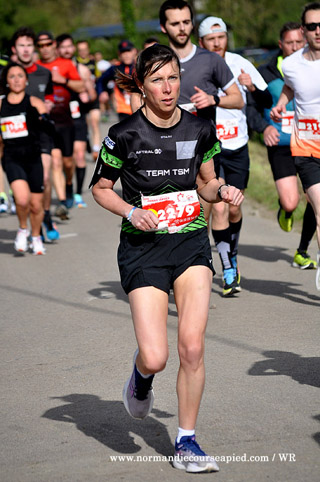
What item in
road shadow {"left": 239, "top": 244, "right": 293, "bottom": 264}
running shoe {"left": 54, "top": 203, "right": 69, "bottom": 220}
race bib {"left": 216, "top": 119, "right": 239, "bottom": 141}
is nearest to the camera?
race bib {"left": 216, "top": 119, "right": 239, "bottom": 141}

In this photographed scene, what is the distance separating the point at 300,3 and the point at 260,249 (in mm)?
35958

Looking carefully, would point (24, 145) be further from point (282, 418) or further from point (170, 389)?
point (282, 418)

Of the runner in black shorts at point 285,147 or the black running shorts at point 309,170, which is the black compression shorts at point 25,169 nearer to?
the runner in black shorts at point 285,147

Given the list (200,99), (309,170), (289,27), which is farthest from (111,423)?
(289,27)

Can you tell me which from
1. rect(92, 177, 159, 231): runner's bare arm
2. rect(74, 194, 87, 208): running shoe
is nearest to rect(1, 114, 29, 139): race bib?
rect(74, 194, 87, 208): running shoe

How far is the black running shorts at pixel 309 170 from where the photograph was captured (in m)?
7.82

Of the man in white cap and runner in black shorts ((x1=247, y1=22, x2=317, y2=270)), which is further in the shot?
runner in black shorts ((x1=247, y1=22, x2=317, y2=270))

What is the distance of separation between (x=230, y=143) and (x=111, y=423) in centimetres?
436

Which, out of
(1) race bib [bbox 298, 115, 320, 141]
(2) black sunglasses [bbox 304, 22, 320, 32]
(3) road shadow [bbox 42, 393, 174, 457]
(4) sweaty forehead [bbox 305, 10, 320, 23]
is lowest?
(3) road shadow [bbox 42, 393, 174, 457]

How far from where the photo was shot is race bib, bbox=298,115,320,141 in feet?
26.2

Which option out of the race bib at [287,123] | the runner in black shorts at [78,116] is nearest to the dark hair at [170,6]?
the race bib at [287,123]

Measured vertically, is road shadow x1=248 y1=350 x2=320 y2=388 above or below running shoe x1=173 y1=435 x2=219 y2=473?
below

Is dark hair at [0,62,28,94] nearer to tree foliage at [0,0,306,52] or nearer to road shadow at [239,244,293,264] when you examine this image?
road shadow at [239,244,293,264]

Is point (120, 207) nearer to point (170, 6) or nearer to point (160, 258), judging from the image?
A: point (160, 258)
